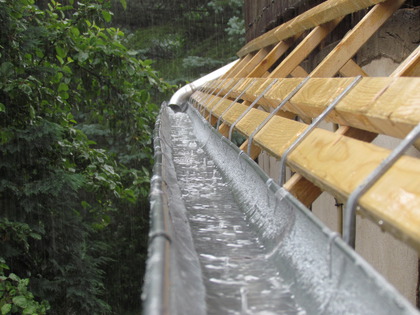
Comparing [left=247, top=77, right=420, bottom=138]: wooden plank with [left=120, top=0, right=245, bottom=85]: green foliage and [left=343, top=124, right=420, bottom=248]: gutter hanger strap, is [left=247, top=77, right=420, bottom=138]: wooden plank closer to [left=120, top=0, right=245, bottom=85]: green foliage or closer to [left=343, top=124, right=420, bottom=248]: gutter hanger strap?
[left=343, top=124, right=420, bottom=248]: gutter hanger strap

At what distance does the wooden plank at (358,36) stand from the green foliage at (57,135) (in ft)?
10.4

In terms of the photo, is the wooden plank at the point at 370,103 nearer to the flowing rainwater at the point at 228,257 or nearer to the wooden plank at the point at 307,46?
the flowing rainwater at the point at 228,257

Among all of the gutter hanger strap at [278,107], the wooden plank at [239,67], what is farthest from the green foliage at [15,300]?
the wooden plank at [239,67]

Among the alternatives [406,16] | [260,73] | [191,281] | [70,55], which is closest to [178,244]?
[191,281]

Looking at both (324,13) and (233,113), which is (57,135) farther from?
(324,13)

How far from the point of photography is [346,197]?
59.1 inches

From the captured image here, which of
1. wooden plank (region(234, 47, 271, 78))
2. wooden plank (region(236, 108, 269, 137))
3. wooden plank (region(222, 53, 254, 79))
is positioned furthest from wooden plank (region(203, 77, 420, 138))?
wooden plank (region(222, 53, 254, 79))

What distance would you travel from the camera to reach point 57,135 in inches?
237

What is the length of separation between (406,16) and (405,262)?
153 cm

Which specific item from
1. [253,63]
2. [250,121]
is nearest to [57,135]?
[253,63]

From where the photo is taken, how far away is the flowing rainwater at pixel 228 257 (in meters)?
1.51

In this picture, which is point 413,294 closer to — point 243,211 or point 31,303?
point 243,211

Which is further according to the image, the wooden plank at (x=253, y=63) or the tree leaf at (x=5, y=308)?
the wooden plank at (x=253, y=63)

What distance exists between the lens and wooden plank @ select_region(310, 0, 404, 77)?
9.62 feet
